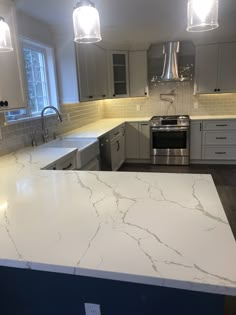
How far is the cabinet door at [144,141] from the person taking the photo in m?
5.00

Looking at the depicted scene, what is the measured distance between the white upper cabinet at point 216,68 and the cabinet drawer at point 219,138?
0.74 metres

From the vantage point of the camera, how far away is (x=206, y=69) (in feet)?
15.6

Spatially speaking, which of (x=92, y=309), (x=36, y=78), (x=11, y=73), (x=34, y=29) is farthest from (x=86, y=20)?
(x=36, y=78)

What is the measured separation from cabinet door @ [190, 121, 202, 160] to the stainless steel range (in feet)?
0.33

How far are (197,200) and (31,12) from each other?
2.69 meters

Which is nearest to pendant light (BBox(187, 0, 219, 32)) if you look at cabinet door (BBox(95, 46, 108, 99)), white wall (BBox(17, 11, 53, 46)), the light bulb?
the light bulb

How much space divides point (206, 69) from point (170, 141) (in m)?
1.42

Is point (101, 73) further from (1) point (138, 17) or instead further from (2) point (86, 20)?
(2) point (86, 20)

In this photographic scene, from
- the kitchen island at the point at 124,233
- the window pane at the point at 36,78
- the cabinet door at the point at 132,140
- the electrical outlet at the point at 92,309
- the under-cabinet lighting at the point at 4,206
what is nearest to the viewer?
the kitchen island at the point at 124,233

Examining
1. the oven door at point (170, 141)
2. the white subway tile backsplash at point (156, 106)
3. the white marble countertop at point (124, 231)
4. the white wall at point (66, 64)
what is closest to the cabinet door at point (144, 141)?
the oven door at point (170, 141)

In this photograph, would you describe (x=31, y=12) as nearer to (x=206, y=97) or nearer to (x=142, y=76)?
(x=142, y=76)

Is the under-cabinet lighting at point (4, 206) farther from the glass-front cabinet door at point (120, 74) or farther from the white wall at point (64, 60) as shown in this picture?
the glass-front cabinet door at point (120, 74)

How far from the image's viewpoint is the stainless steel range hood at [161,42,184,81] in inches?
190

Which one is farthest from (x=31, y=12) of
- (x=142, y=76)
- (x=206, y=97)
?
(x=206, y=97)
